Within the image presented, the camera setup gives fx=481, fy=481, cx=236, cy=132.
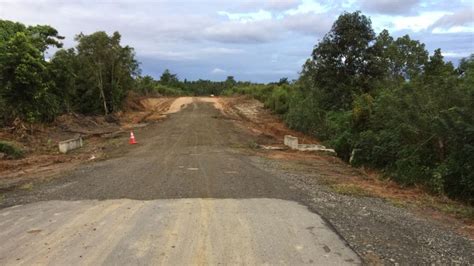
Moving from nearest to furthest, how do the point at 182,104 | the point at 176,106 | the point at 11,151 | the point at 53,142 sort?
the point at 11,151 → the point at 53,142 → the point at 176,106 → the point at 182,104

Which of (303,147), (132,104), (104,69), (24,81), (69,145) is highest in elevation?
(104,69)

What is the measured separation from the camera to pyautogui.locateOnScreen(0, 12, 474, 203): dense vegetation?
472 inches

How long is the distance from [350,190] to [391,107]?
4361mm

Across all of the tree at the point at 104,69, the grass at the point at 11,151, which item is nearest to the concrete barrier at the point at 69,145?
the grass at the point at 11,151

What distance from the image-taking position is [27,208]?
8.79 metres

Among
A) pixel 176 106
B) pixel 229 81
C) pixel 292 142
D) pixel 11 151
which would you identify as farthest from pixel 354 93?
pixel 229 81

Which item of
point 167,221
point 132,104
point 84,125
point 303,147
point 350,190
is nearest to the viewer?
point 167,221

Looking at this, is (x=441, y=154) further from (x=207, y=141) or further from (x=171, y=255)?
(x=207, y=141)

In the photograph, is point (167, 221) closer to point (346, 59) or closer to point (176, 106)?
point (346, 59)

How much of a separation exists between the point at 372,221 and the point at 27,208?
6.12 metres

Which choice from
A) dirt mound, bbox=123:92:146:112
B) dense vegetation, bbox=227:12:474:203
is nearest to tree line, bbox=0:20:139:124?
dirt mound, bbox=123:92:146:112

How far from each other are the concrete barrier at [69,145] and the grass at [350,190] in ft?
37.8

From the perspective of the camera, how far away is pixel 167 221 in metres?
7.64

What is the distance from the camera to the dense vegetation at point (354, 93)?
12.0 m
